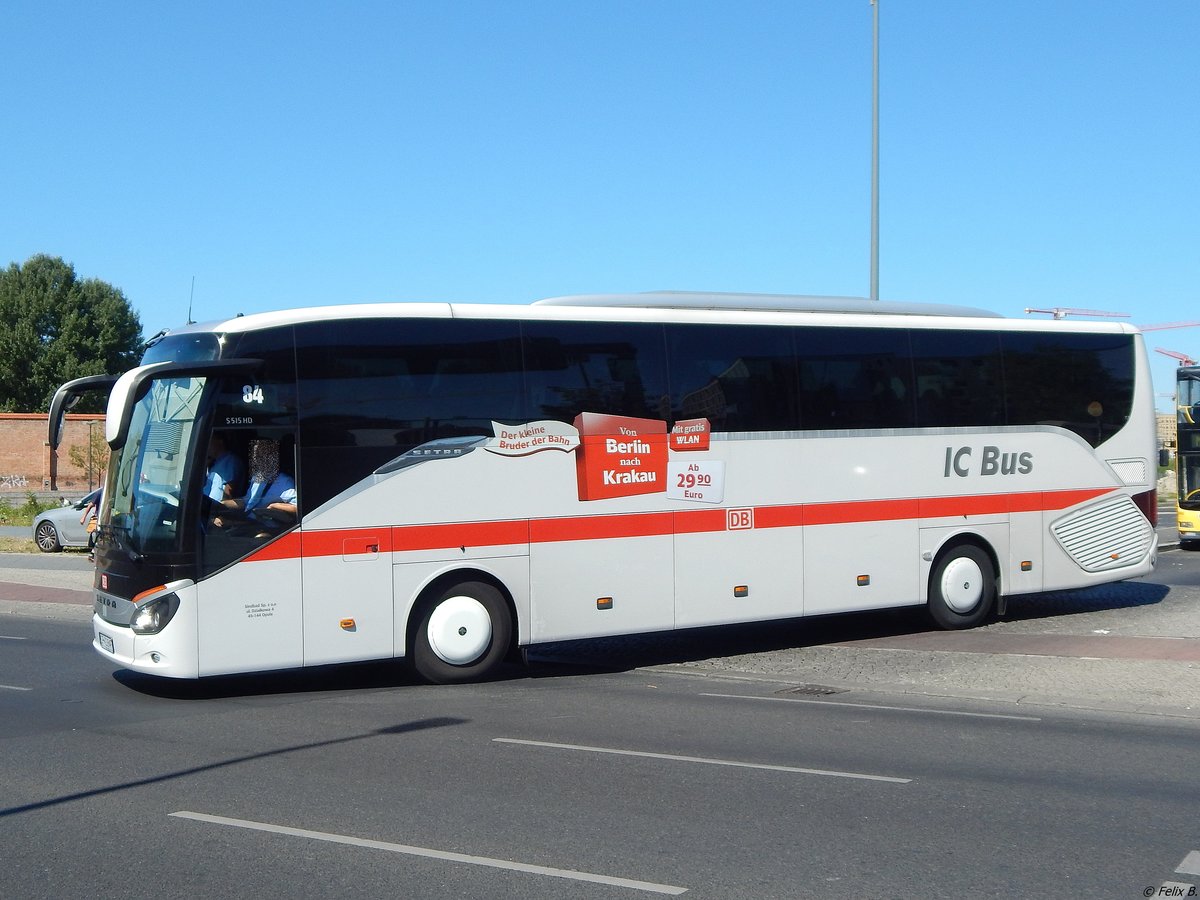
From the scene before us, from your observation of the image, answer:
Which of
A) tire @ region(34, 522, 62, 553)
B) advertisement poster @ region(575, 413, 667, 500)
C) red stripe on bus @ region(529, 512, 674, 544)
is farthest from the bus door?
tire @ region(34, 522, 62, 553)

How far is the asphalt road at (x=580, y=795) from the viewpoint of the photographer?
577 centimetres

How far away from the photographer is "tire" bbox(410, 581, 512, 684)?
11711mm

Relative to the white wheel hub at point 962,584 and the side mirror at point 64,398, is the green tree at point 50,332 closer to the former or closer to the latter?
the side mirror at point 64,398

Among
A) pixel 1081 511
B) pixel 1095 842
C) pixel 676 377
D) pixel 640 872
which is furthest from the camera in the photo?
pixel 1081 511

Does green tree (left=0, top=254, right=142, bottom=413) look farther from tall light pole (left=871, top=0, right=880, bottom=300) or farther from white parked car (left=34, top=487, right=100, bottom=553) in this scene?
tall light pole (left=871, top=0, right=880, bottom=300)

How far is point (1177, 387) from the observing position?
3198 centimetres

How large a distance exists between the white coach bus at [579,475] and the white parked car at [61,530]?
1908 cm

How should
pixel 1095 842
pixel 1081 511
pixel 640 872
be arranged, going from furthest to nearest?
pixel 1081 511
pixel 1095 842
pixel 640 872

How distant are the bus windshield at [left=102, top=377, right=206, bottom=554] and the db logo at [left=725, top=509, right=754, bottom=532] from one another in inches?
219

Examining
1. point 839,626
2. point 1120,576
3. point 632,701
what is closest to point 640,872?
point 632,701

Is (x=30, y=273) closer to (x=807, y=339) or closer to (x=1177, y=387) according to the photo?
(x=1177, y=387)

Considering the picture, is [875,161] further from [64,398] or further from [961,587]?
[64,398]

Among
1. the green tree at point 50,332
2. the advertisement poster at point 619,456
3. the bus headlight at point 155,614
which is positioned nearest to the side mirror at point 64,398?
the bus headlight at point 155,614

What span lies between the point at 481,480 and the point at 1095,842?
6784mm
